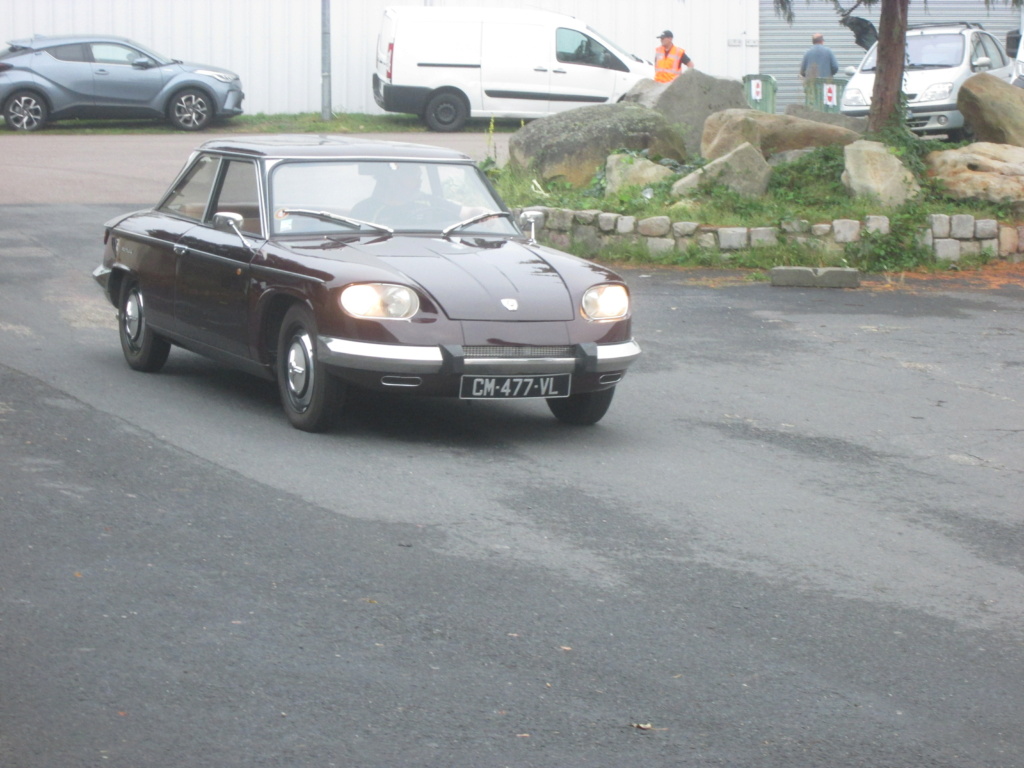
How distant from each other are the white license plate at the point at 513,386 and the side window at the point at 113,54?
20467 millimetres

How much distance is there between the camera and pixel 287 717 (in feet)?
13.0

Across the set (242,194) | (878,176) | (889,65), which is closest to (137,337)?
(242,194)

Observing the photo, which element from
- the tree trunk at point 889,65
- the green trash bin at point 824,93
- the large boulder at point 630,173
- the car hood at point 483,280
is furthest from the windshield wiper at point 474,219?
the green trash bin at point 824,93

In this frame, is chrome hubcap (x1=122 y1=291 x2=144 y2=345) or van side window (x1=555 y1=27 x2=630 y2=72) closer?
chrome hubcap (x1=122 y1=291 x2=144 y2=345)

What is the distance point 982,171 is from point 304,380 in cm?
1064

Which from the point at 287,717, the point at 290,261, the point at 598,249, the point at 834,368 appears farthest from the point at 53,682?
the point at 598,249

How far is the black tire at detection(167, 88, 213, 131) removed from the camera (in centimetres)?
2614

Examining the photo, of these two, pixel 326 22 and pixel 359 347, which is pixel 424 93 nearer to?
pixel 326 22

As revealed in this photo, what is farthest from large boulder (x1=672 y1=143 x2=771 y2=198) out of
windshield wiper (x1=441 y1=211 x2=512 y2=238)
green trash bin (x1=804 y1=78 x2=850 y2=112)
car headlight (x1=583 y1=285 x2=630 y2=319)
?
green trash bin (x1=804 y1=78 x2=850 y2=112)

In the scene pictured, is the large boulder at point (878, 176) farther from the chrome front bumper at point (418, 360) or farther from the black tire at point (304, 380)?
the black tire at point (304, 380)

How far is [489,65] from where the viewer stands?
27.6 m

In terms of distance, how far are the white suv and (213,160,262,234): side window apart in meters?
14.9

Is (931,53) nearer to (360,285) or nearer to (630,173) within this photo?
(630,173)

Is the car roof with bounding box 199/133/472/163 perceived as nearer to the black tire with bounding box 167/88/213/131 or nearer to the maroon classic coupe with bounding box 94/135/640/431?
the maroon classic coupe with bounding box 94/135/640/431
